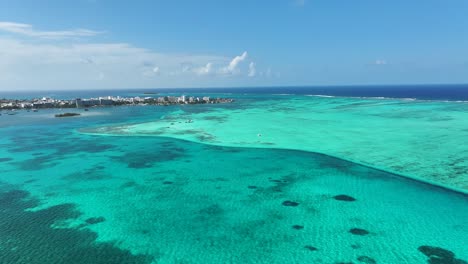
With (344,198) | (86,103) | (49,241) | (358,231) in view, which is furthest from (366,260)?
(86,103)

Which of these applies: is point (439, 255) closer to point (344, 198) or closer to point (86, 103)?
point (344, 198)

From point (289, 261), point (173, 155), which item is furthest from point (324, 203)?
point (173, 155)

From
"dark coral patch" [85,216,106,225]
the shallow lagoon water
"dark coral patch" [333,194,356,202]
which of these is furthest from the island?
"dark coral patch" [333,194,356,202]

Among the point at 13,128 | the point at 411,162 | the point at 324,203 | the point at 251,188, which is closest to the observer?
the point at 324,203

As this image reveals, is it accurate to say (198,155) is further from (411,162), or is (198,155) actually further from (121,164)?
(411,162)

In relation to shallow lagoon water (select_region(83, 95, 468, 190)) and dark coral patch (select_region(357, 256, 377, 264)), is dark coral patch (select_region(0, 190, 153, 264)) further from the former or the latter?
shallow lagoon water (select_region(83, 95, 468, 190))

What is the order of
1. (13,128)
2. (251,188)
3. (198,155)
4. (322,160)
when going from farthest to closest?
(13,128)
(198,155)
(322,160)
(251,188)

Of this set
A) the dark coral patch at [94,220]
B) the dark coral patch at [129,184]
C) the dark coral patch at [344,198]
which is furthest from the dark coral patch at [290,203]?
the dark coral patch at [129,184]
